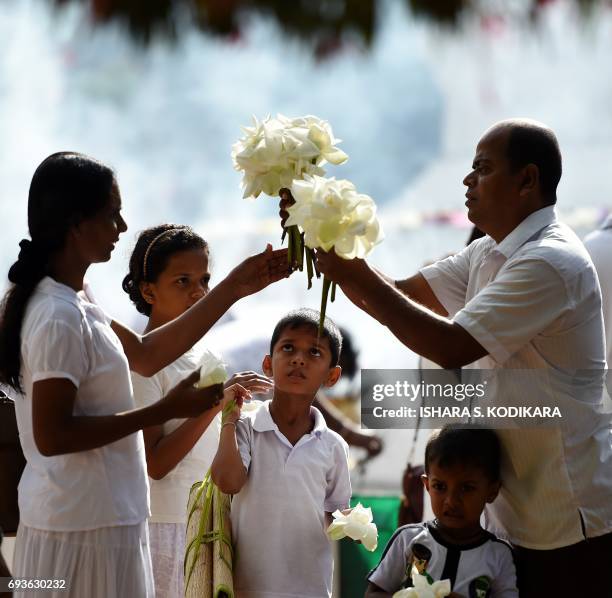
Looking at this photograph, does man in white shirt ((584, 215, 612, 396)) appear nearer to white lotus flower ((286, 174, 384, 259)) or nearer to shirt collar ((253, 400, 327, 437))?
shirt collar ((253, 400, 327, 437))

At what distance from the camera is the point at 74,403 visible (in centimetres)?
287

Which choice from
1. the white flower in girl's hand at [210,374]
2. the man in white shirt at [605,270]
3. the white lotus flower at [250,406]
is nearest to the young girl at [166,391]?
the white lotus flower at [250,406]

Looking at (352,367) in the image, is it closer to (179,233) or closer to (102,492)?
(179,233)

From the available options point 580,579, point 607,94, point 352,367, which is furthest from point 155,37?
point 607,94

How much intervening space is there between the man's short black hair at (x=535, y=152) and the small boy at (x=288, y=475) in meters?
0.92

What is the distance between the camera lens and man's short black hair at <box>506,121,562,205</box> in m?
3.35

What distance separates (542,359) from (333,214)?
820 mm

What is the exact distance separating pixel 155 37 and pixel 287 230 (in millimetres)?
978

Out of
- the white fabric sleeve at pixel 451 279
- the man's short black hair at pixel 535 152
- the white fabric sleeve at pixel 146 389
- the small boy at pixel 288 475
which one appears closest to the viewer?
the man's short black hair at pixel 535 152

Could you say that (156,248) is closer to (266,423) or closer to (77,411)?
(266,423)

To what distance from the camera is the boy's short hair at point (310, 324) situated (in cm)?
379

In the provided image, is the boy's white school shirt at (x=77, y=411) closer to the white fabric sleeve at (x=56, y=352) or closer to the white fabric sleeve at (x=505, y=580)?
the white fabric sleeve at (x=56, y=352)

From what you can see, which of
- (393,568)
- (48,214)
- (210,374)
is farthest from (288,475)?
(48,214)

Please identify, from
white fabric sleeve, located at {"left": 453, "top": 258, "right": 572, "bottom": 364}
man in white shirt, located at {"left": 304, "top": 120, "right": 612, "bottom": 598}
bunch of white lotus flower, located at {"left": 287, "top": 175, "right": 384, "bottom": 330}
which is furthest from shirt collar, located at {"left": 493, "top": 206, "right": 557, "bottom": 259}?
bunch of white lotus flower, located at {"left": 287, "top": 175, "right": 384, "bottom": 330}
